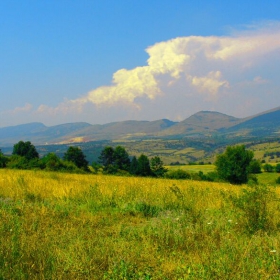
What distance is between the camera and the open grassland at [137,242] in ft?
14.0

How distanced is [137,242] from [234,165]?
231ft

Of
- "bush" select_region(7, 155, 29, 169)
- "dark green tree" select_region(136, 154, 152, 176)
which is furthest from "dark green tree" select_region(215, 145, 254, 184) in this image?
"bush" select_region(7, 155, 29, 169)

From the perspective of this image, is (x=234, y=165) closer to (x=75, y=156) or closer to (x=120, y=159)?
(x=120, y=159)

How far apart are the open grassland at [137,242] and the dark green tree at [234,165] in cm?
6609

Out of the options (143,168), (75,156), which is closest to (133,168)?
(143,168)

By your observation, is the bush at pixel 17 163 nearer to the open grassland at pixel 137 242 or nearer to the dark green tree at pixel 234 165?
the open grassland at pixel 137 242

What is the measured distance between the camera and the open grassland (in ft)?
14.0

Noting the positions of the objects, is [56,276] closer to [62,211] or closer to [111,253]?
[111,253]

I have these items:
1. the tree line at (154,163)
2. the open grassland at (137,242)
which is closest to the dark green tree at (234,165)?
the tree line at (154,163)

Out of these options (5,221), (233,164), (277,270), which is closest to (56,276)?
(5,221)

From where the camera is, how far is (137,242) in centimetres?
543

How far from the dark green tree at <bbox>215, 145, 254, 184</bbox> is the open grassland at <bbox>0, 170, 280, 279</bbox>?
6609 cm

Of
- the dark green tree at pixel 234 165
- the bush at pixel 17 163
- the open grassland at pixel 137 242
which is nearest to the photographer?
the open grassland at pixel 137 242

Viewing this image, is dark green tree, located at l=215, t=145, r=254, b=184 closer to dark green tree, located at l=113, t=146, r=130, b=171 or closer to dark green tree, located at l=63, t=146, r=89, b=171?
dark green tree, located at l=113, t=146, r=130, b=171
